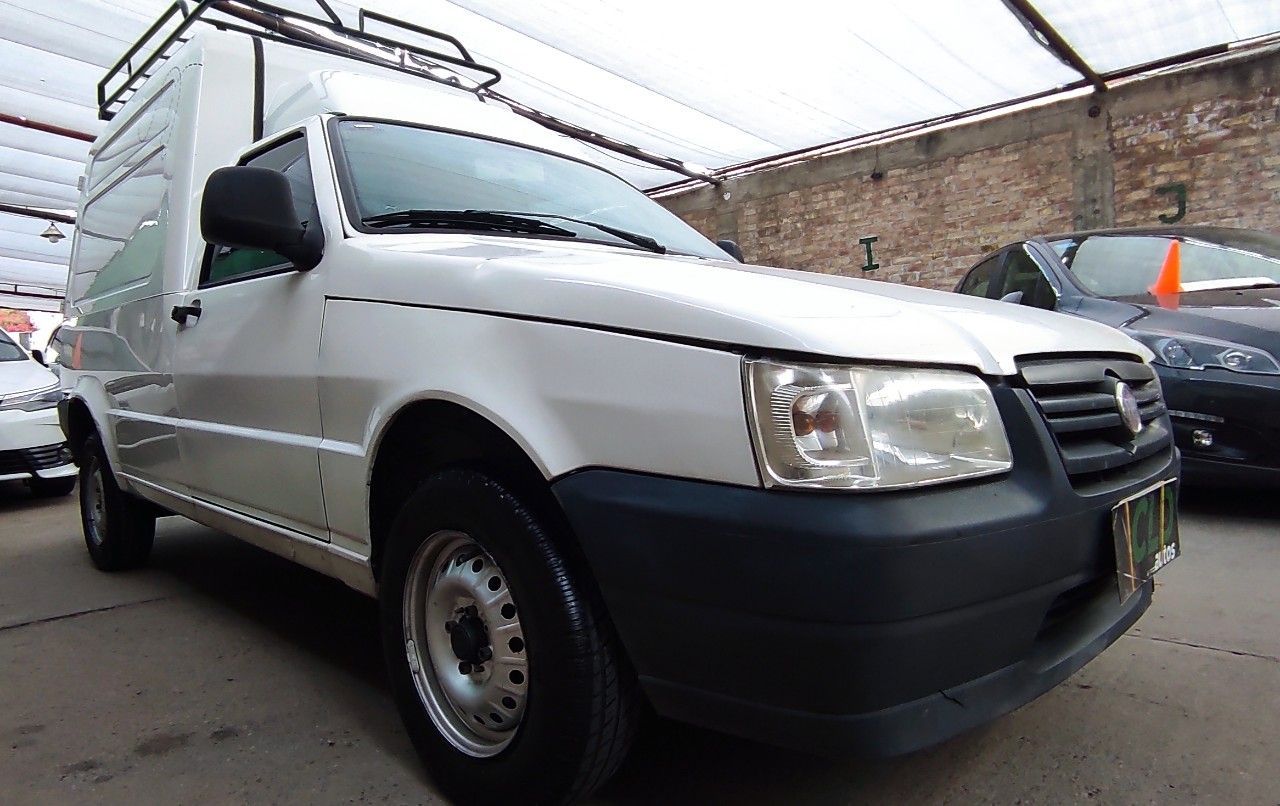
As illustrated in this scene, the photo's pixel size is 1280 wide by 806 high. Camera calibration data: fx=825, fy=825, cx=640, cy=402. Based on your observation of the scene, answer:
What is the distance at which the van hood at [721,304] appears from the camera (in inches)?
50.9

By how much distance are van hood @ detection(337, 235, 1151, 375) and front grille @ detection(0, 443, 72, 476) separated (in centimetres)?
547

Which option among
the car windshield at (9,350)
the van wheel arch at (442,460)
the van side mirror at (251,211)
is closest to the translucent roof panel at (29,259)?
the car windshield at (9,350)

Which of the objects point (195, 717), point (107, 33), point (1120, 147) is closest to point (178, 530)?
point (195, 717)

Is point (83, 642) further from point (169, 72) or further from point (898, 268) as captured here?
point (898, 268)

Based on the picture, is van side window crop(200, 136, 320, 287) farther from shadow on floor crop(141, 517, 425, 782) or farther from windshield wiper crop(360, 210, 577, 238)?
shadow on floor crop(141, 517, 425, 782)

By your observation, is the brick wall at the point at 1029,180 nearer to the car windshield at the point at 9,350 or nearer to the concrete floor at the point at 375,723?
the concrete floor at the point at 375,723

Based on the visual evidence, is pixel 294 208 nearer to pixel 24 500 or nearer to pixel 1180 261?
pixel 1180 261

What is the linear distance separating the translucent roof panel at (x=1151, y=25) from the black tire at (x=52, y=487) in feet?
26.8

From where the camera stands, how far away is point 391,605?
1814 millimetres

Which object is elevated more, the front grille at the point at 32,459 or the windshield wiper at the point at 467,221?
the windshield wiper at the point at 467,221

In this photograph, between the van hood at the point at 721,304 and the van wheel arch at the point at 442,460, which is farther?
the van wheel arch at the point at 442,460

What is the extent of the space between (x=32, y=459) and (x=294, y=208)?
5.34 meters

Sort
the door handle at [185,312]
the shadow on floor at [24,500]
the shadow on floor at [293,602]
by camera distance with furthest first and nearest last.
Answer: the shadow on floor at [24,500], the door handle at [185,312], the shadow on floor at [293,602]

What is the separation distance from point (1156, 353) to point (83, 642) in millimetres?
4530
